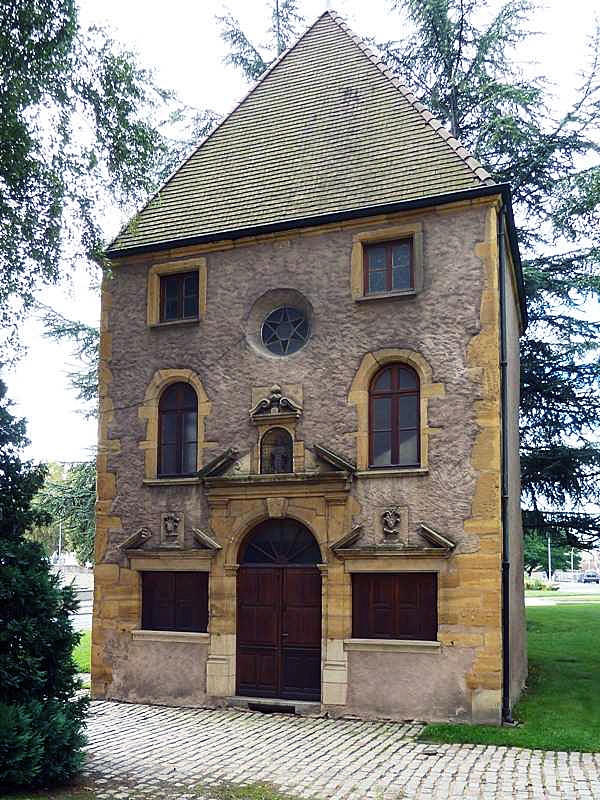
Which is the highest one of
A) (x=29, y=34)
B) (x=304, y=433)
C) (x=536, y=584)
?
(x=29, y=34)

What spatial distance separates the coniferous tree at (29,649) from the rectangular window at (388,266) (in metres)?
6.55

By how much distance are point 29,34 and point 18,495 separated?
5.56 m

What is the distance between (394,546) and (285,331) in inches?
163

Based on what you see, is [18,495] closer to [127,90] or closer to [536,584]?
[127,90]

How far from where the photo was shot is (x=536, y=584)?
206 ft

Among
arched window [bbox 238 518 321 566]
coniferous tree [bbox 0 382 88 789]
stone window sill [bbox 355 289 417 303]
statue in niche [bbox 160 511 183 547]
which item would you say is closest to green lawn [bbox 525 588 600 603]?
arched window [bbox 238 518 321 566]

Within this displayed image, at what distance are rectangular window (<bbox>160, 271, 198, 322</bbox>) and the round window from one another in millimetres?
1435

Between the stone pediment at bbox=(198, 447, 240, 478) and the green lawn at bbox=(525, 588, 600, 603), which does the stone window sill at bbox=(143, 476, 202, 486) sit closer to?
the stone pediment at bbox=(198, 447, 240, 478)

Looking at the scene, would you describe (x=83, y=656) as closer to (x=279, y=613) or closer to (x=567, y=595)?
(x=279, y=613)

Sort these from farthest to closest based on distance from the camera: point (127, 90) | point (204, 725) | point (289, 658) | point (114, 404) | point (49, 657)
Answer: point (114, 404), point (289, 658), point (204, 725), point (127, 90), point (49, 657)

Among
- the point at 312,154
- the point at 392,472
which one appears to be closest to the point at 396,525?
Answer: the point at 392,472

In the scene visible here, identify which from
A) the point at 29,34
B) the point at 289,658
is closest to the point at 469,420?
the point at 289,658

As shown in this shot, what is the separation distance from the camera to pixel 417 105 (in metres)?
16.8

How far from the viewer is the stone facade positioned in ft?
45.9
